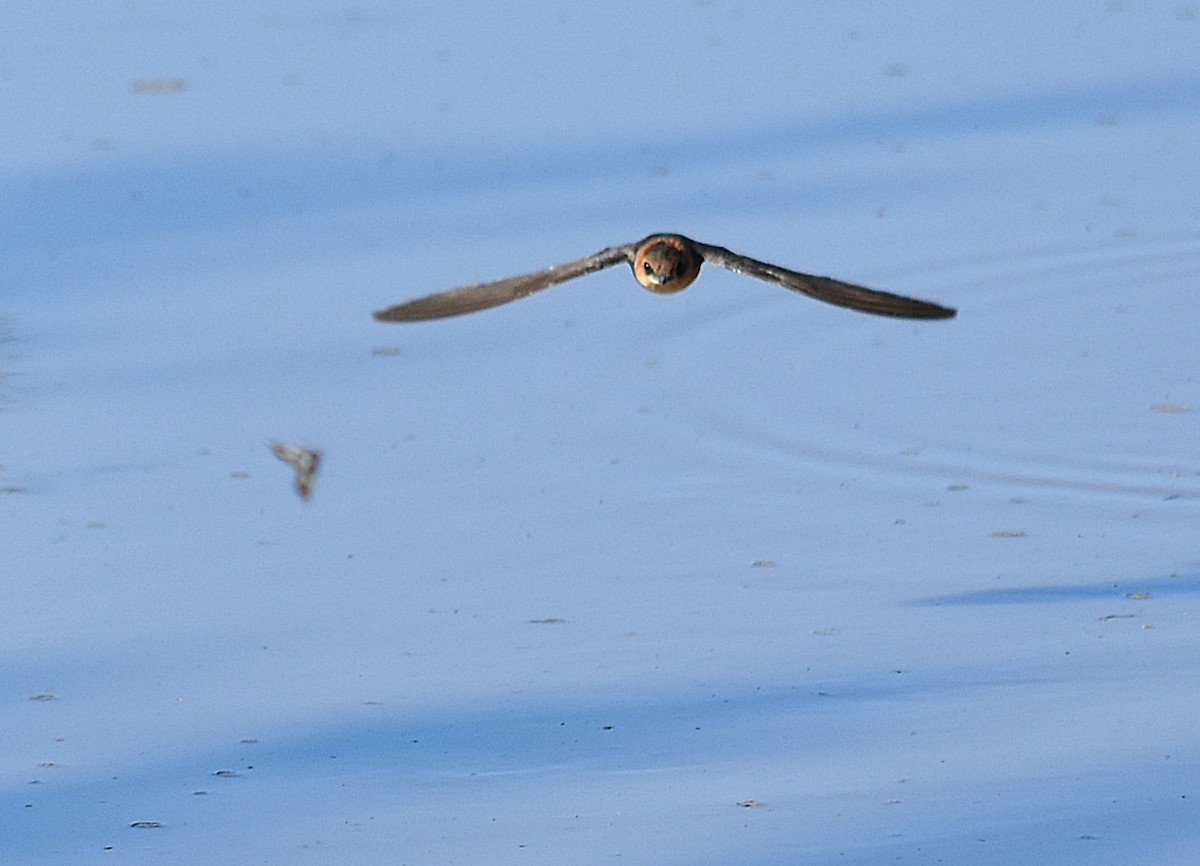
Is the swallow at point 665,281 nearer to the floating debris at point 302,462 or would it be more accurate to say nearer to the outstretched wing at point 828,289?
the outstretched wing at point 828,289

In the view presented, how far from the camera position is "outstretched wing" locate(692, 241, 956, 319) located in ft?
22.9

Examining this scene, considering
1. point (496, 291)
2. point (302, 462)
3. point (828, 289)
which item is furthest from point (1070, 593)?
point (496, 291)

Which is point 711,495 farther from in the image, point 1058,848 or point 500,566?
point 1058,848

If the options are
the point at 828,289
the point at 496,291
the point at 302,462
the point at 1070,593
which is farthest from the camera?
the point at 1070,593

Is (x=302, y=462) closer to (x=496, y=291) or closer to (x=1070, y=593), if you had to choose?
(x=496, y=291)

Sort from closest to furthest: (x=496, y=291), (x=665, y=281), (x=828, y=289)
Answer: (x=665, y=281) → (x=828, y=289) → (x=496, y=291)

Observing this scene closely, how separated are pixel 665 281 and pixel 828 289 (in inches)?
18.9

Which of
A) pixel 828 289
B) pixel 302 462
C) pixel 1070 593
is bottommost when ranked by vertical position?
pixel 1070 593

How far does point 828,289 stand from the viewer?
7082 millimetres

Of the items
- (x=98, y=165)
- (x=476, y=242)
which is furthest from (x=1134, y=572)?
(x=98, y=165)

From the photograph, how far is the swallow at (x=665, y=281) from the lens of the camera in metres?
6.96

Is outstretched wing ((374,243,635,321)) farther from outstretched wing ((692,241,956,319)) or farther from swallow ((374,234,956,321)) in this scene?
outstretched wing ((692,241,956,319))

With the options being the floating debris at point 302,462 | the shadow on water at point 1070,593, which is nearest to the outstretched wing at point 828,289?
the floating debris at point 302,462

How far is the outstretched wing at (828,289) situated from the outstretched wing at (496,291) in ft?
0.86
